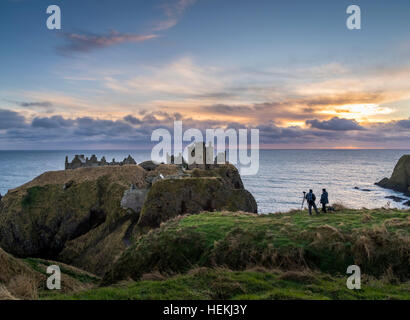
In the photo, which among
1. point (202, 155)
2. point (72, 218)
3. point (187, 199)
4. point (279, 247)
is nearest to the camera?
point (279, 247)

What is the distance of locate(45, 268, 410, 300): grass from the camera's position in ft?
35.3

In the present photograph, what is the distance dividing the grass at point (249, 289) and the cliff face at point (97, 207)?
28.1m

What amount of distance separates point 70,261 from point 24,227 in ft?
51.2

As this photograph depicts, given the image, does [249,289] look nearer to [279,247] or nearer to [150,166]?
[279,247]

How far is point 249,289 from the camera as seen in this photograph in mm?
11391

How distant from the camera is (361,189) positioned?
12419cm

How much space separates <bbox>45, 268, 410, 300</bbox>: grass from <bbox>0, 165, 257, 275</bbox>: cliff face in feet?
92.0

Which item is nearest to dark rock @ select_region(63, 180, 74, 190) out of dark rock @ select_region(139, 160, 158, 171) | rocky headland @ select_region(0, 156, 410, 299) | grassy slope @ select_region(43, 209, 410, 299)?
dark rock @ select_region(139, 160, 158, 171)

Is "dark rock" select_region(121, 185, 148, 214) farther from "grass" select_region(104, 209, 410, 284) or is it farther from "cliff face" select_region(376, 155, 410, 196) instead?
"cliff face" select_region(376, 155, 410, 196)

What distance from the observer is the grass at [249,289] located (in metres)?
10.8

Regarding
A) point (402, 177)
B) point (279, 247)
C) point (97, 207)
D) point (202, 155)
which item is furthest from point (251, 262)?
point (402, 177)

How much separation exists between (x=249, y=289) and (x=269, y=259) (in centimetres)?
454

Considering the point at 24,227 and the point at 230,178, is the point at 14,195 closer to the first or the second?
the point at 24,227
